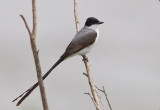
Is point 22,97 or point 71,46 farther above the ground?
point 71,46

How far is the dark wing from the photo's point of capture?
4.06m

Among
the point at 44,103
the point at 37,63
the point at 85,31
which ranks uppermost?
the point at 85,31

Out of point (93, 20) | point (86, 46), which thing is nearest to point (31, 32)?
point (86, 46)

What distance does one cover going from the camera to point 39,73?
1200mm

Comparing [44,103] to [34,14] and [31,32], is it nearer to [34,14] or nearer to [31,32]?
[31,32]

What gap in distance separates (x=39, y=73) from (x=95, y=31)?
3346 millimetres

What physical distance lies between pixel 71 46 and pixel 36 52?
2.87 meters

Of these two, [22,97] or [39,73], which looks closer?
[39,73]

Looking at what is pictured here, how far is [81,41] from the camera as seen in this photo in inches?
167

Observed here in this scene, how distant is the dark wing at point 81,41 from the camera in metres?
4.06

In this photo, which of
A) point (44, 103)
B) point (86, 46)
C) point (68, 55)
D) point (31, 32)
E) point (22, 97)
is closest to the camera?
point (44, 103)

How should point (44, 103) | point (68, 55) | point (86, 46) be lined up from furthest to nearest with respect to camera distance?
point (86, 46), point (68, 55), point (44, 103)

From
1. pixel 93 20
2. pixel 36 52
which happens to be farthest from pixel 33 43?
pixel 93 20

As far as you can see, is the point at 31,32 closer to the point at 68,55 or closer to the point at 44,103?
the point at 44,103
